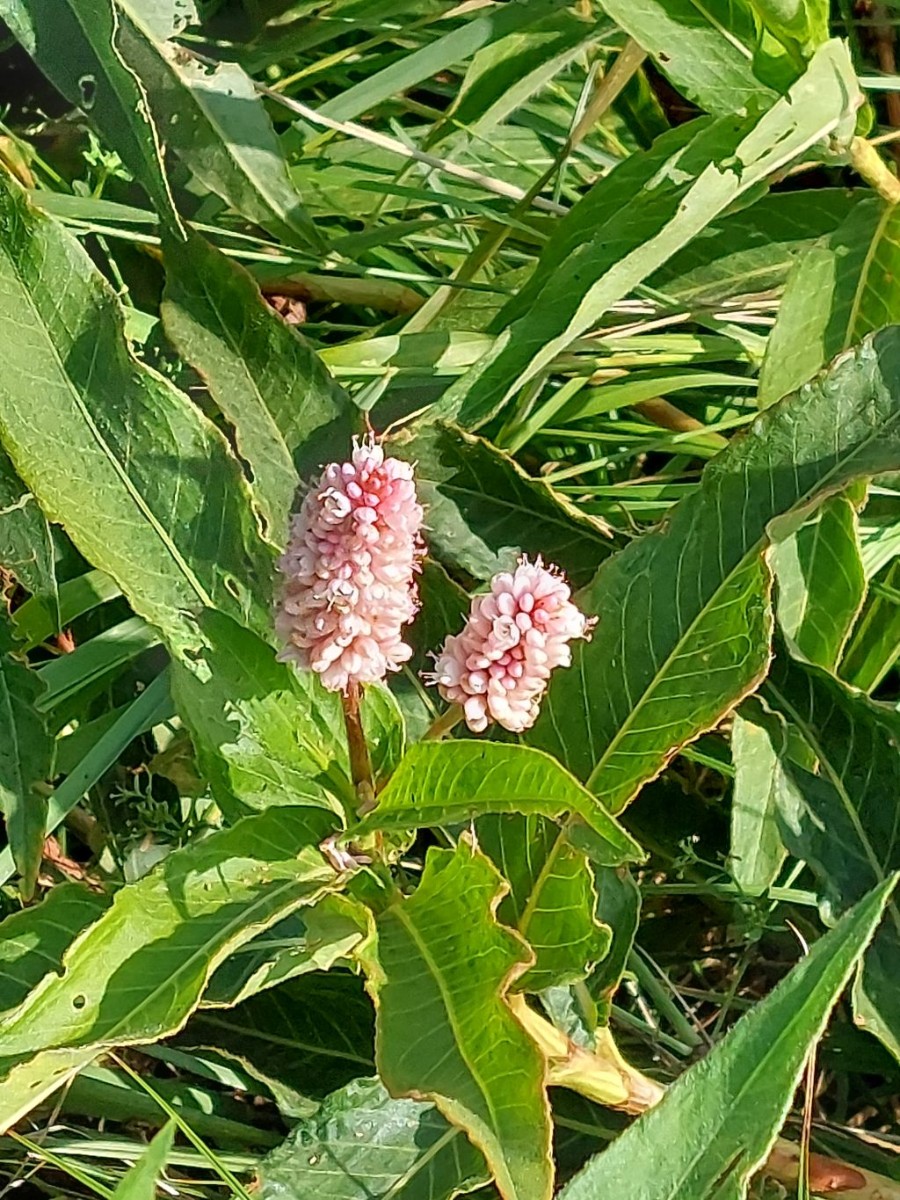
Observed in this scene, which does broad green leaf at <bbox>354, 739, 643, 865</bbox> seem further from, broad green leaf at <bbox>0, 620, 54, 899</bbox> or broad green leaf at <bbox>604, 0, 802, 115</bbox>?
broad green leaf at <bbox>604, 0, 802, 115</bbox>

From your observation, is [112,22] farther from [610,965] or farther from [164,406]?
[610,965]

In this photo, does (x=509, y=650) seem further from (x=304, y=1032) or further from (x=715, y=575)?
(x=304, y=1032)

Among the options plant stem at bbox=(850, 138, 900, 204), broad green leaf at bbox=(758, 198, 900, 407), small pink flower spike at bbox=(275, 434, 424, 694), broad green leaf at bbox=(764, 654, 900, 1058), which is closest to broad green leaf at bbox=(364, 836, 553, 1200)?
small pink flower spike at bbox=(275, 434, 424, 694)

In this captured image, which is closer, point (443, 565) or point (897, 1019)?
point (897, 1019)

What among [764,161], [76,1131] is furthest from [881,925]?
[76,1131]

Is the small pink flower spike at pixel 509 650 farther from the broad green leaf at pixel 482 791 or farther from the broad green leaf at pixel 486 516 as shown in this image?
the broad green leaf at pixel 486 516

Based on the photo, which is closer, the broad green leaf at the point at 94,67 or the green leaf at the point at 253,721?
the green leaf at the point at 253,721

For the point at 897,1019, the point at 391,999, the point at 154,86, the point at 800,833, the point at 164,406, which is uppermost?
the point at 154,86

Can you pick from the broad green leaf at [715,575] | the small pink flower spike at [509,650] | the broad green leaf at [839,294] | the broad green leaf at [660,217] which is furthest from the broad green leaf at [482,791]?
the broad green leaf at [839,294]
